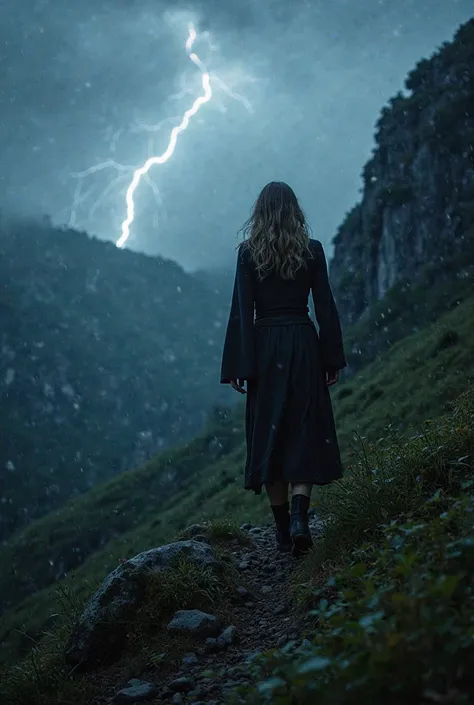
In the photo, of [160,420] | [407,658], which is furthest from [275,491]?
[160,420]

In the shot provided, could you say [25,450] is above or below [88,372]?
below

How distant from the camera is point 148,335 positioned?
189 meters

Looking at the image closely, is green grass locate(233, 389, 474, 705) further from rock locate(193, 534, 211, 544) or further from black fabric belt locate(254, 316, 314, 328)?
rock locate(193, 534, 211, 544)

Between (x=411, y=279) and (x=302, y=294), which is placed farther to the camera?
(x=411, y=279)

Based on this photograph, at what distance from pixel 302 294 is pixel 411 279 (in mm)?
34751

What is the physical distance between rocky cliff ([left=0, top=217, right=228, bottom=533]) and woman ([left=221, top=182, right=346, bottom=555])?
99.9 m

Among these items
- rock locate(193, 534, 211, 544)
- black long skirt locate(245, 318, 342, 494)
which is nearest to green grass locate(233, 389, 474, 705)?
black long skirt locate(245, 318, 342, 494)

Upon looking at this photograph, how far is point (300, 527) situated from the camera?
15.5 ft

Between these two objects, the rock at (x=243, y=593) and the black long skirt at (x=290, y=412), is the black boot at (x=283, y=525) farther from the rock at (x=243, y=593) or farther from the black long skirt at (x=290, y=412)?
the rock at (x=243, y=593)

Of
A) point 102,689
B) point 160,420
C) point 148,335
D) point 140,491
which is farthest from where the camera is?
point 148,335

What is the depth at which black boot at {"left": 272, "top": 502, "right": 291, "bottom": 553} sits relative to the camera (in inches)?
204

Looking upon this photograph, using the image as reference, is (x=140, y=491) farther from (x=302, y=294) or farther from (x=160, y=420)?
(x=160, y=420)

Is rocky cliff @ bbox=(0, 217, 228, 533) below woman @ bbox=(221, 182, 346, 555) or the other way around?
the other way around

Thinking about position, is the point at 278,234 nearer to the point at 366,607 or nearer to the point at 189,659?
the point at 189,659
